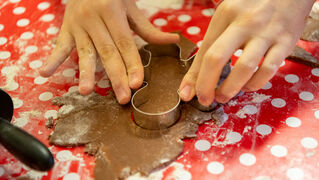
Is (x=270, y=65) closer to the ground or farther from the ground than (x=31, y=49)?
farther from the ground

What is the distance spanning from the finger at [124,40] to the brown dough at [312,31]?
2.06 ft

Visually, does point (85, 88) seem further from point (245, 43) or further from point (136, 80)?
point (245, 43)

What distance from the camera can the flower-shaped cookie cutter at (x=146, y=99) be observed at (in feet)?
2.93

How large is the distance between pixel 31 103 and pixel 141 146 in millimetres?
410

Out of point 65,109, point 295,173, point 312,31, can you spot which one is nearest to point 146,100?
point 65,109

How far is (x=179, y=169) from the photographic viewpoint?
85 centimetres

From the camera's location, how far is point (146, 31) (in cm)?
111

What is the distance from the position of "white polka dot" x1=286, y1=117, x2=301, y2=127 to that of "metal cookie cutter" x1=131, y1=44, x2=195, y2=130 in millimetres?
308

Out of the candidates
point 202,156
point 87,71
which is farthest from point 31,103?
point 202,156

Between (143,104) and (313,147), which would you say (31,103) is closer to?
(143,104)

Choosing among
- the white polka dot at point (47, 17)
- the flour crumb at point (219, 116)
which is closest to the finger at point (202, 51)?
the flour crumb at point (219, 116)

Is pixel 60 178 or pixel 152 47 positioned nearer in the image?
pixel 60 178

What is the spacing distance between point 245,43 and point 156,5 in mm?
681

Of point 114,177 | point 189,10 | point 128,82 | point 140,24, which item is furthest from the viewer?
point 189,10
